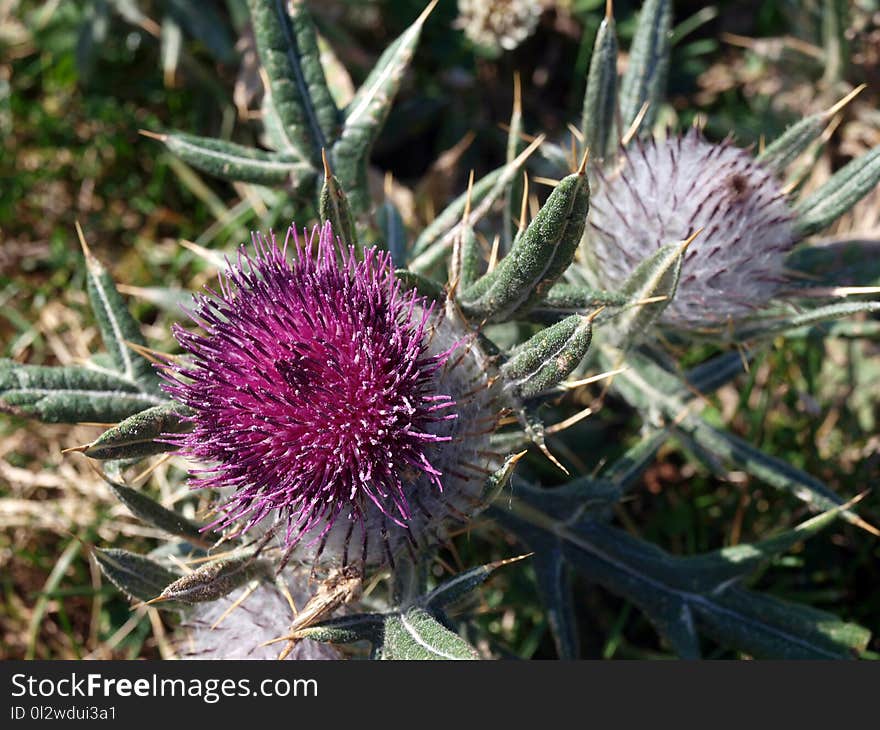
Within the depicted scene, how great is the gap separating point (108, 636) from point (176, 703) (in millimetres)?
1715

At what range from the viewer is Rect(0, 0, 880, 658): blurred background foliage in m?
4.32

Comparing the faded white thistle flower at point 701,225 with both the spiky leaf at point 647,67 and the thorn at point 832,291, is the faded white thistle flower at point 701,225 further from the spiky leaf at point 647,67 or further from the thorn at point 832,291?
the spiky leaf at point 647,67

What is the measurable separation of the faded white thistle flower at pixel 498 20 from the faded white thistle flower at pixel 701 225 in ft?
5.90

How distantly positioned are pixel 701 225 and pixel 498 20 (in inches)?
86.8

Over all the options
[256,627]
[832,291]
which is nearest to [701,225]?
[832,291]

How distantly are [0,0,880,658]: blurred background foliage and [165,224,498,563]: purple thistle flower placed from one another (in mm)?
1181

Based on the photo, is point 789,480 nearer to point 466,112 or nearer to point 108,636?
point 466,112

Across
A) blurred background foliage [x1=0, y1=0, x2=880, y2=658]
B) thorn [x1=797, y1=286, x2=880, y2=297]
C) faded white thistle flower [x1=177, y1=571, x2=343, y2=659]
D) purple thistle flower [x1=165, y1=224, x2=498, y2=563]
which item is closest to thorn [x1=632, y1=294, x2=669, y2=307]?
purple thistle flower [x1=165, y1=224, x2=498, y2=563]

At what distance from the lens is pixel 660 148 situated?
334 cm

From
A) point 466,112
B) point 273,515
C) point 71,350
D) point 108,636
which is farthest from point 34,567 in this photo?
point 466,112

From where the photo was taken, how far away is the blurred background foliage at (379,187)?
170 inches

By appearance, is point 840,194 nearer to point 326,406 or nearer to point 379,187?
point 326,406

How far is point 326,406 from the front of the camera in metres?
2.54

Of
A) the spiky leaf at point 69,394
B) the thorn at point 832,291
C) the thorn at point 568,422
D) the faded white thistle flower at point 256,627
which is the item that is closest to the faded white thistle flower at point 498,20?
the thorn at point 832,291
